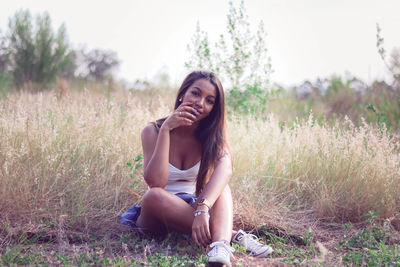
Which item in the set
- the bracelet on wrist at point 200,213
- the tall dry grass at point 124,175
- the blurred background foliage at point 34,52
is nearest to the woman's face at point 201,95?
the bracelet on wrist at point 200,213

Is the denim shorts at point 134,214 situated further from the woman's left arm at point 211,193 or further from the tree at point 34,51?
the tree at point 34,51

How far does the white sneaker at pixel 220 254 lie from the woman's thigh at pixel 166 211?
12.9 inches

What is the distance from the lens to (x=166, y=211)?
7.97ft

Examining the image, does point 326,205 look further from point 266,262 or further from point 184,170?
point 184,170

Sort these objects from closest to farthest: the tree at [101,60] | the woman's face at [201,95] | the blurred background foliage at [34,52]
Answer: the woman's face at [201,95]
the blurred background foliage at [34,52]
the tree at [101,60]

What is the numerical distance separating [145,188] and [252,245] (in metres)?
1.32

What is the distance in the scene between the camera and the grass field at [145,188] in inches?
95.1

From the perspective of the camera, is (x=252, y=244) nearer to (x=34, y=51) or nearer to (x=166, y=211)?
(x=166, y=211)

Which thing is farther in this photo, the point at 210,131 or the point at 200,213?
the point at 210,131

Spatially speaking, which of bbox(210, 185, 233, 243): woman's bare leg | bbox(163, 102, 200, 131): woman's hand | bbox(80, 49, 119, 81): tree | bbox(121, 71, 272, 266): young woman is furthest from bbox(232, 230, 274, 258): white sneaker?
bbox(80, 49, 119, 81): tree

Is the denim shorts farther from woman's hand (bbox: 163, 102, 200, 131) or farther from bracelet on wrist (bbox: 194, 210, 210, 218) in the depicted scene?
woman's hand (bbox: 163, 102, 200, 131)

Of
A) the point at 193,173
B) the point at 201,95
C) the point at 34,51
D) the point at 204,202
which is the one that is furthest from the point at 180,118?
the point at 34,51

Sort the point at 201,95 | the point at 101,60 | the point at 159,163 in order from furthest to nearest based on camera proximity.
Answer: the point at 101,60, the point at 201,95, the point at 159,163

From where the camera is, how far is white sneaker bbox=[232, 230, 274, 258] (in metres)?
2.46
